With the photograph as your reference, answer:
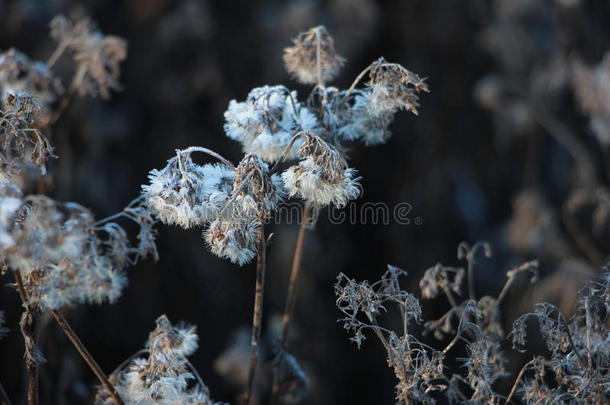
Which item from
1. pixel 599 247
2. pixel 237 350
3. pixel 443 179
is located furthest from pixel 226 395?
pixel 599 247

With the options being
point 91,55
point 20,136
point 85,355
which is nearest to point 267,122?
point 20,136

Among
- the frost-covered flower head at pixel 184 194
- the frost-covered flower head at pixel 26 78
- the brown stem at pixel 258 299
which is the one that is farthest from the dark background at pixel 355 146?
the frost-covered flower head at pixel 184 194

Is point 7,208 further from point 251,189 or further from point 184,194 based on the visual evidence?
point 251,189

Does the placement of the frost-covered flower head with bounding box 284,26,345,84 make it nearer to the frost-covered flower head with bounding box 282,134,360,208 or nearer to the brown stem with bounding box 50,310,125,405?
the frost-covered flower head with bounding box 282,134,360,208

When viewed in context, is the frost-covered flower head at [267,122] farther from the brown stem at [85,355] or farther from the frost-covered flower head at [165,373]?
the brown stem at [85,355]

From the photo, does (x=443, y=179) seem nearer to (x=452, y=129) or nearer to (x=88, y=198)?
(x=452, y=129)
